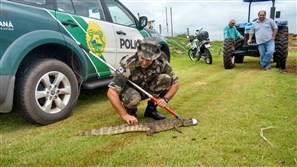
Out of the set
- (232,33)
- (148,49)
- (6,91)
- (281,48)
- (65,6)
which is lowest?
(281,48)

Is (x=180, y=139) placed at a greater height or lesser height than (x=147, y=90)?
lesser

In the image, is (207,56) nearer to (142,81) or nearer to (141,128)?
(142,81)

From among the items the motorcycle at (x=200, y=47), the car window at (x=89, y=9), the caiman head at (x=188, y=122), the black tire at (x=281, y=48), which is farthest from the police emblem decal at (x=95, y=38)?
the motorcycle at (x=200, y=47)

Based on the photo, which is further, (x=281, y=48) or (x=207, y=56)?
(x=207, y=56)

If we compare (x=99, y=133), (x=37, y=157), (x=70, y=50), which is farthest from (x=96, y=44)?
(x=37, y=157)

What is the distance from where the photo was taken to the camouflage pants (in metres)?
3.13

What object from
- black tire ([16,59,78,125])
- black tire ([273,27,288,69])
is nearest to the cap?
black tire ([16,59,78,125])

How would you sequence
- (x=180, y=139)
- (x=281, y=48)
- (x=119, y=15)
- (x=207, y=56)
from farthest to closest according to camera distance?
(x=207, y=56)
(x=281, y=48)
(x=119, y=15)
(x=180, y=139)

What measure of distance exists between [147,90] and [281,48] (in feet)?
16.1

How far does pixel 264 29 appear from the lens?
6902mm

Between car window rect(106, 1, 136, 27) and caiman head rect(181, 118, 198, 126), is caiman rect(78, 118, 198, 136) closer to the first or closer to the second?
caiman head rect(181, 118, 198, 126)

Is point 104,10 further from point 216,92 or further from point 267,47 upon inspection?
point 267,47

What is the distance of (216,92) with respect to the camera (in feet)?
15.7

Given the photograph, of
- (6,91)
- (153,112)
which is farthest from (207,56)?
(6,91)
